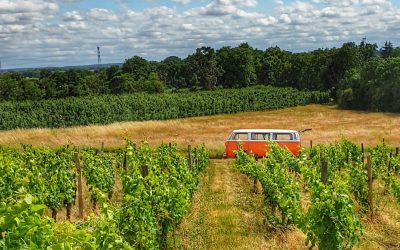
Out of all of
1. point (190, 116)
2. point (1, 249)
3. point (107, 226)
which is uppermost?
point (1, 249)

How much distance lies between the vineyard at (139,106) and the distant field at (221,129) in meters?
2.61

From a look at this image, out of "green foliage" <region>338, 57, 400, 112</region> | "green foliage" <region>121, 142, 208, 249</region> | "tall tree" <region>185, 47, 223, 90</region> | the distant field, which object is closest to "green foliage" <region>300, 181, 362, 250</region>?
"green foliage" <region>121, 142, 208, 249</region>

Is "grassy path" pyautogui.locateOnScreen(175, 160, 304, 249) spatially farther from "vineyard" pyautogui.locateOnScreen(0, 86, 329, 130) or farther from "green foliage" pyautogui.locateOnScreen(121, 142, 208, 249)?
"vineyard" pyautogui.locateOnScreen(0, 86, 329, 130)

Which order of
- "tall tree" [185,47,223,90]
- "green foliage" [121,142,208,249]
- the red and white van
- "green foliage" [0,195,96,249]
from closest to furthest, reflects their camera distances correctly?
"green foliage" [0,195,96,249] < "green foliage" [121,142,208,249] < the red and white van < "tall tree" [185,47,223,90]

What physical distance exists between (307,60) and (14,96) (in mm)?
49142

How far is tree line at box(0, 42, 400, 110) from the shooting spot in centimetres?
7200

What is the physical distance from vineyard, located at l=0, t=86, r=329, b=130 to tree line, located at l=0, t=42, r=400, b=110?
7.33m

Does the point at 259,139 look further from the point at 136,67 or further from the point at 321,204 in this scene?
the point at 136,67

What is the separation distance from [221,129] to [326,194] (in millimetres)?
35730

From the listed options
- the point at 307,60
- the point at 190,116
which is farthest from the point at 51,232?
the point at 307,60

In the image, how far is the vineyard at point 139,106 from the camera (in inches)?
1742

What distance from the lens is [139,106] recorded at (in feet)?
169

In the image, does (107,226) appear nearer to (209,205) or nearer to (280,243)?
(280,243)

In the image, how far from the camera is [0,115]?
42.3 meters
